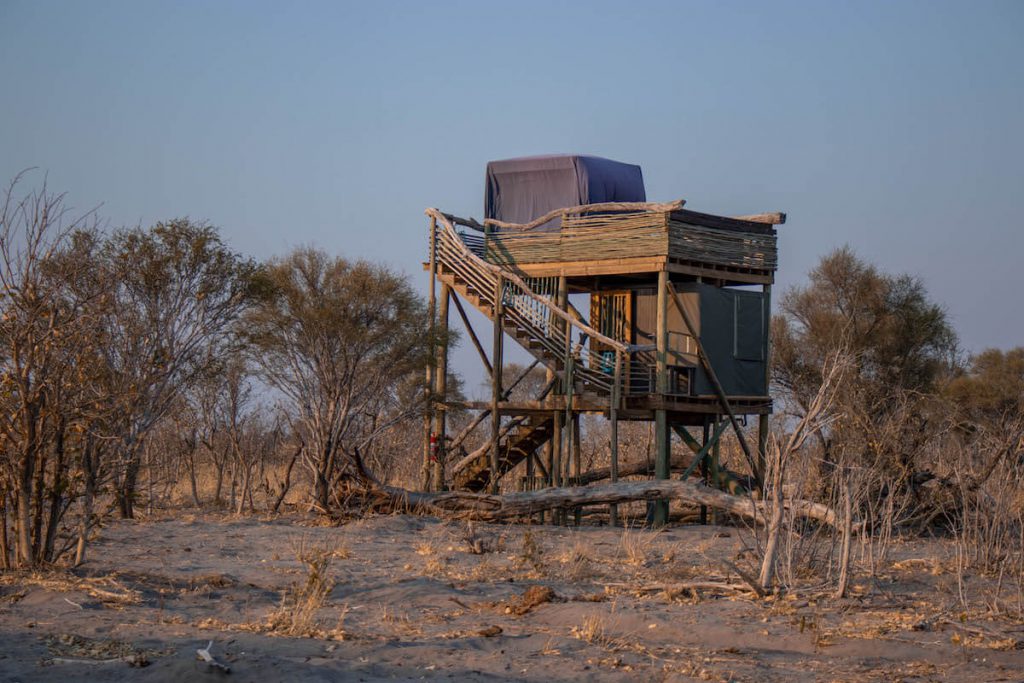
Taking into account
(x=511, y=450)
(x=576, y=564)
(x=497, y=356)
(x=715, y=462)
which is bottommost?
(x=576, y=564)

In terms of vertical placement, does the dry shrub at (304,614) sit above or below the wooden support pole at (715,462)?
below

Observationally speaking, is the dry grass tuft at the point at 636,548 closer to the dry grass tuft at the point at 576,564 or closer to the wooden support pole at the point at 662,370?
the dry grass tuft at the point at 576,564

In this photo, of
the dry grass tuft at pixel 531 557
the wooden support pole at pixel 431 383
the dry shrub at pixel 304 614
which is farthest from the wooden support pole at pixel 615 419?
the dry shrub at pixel 304 614

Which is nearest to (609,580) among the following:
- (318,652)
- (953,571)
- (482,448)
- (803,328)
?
(953,571)

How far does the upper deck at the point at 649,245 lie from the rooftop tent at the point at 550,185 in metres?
1.50

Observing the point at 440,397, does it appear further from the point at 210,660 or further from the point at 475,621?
the point at 210,660

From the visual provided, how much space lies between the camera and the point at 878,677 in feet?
29.8

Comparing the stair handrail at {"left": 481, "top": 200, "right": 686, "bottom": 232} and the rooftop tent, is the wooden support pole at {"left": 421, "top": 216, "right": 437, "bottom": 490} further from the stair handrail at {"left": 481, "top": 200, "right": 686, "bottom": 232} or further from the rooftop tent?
the rooftop tent

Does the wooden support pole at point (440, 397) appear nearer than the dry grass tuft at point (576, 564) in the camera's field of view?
No

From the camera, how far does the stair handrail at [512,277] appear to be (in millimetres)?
20573

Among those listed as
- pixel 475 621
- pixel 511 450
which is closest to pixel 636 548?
pixel 475 621

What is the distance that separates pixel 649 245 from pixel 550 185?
167 inches

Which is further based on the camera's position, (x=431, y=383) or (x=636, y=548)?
(x=431, y=383)

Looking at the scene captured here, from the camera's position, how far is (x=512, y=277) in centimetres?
2212
